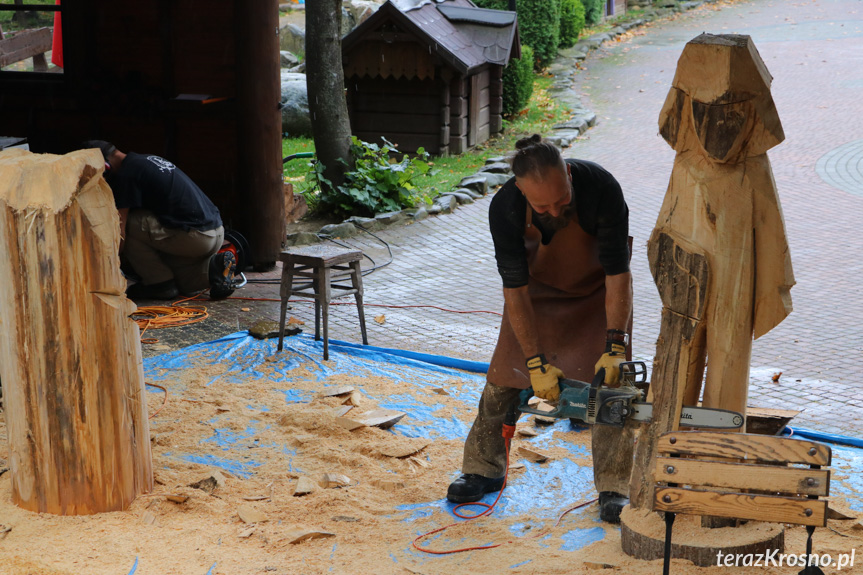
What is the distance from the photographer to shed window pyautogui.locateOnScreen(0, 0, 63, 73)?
8750 millimetres

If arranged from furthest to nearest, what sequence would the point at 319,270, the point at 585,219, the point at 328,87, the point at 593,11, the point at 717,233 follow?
the point at 593,11 → the point at 328,87 → the point at 319,270 → the point at 585,219 → the point at 717,233

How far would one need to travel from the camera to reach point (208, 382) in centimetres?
538

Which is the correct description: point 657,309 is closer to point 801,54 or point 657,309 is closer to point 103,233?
point 103,233

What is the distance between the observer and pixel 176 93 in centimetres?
816

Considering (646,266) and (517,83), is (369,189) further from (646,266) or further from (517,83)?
(517,83)

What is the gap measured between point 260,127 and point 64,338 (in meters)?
4.50

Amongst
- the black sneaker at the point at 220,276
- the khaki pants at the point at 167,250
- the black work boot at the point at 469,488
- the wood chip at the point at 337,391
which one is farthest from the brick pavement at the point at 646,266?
the black work boot at the point at 469,488

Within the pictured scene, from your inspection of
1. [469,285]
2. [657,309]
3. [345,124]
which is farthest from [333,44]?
[657,309]

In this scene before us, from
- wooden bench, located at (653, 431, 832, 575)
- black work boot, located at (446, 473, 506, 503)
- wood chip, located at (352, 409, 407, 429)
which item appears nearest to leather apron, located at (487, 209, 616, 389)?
black work boot, located at (446, 473, 506, 503)

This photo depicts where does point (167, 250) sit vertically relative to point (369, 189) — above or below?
below

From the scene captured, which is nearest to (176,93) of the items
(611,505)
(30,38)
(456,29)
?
(30,38)

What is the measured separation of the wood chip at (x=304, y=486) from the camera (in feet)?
13.0

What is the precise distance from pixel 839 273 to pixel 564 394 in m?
4.87

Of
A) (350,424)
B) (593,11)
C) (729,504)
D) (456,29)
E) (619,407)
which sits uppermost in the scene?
(593,11)
